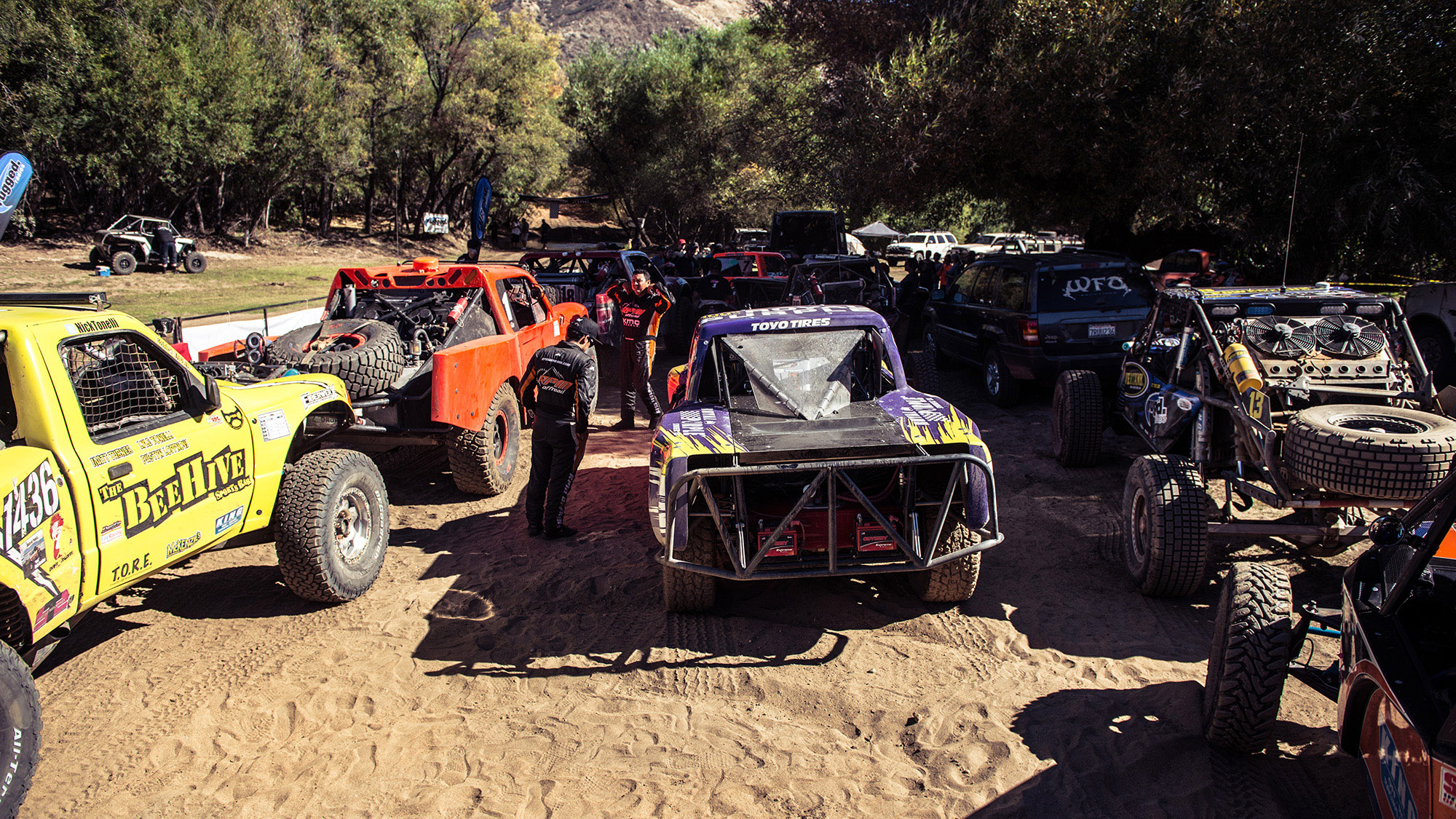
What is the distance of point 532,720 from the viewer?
384cm

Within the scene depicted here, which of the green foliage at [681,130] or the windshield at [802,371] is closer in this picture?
the windshield at [802,371]

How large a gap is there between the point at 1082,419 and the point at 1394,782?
5026mm

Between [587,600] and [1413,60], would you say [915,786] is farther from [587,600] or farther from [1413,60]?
[1413,60]

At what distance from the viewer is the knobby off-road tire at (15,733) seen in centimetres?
304

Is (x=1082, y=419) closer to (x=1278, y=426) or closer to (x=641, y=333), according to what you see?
(x=1278, y=426)

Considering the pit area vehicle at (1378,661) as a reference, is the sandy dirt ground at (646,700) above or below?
below

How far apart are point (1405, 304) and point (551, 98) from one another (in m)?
32.4

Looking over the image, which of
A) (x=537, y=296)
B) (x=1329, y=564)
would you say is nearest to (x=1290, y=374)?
(x=1329, y=564)

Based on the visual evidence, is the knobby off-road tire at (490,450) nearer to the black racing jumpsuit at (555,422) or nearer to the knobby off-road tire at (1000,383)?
the black racing jumpsuit at (555,422)

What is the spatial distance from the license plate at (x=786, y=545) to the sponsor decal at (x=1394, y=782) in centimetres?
246

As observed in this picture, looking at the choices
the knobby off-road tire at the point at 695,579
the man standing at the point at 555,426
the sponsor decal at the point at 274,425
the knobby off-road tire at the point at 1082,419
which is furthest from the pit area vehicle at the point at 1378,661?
→ the sponsor decal at the point at 274,425

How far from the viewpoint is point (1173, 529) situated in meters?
4.64

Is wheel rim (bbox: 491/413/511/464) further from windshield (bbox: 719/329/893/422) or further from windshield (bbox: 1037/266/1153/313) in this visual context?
windshield (bbox: 1037/266/1153/313)

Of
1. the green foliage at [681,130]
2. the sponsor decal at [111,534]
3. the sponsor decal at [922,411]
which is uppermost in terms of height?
the green foliage at [681,130]
